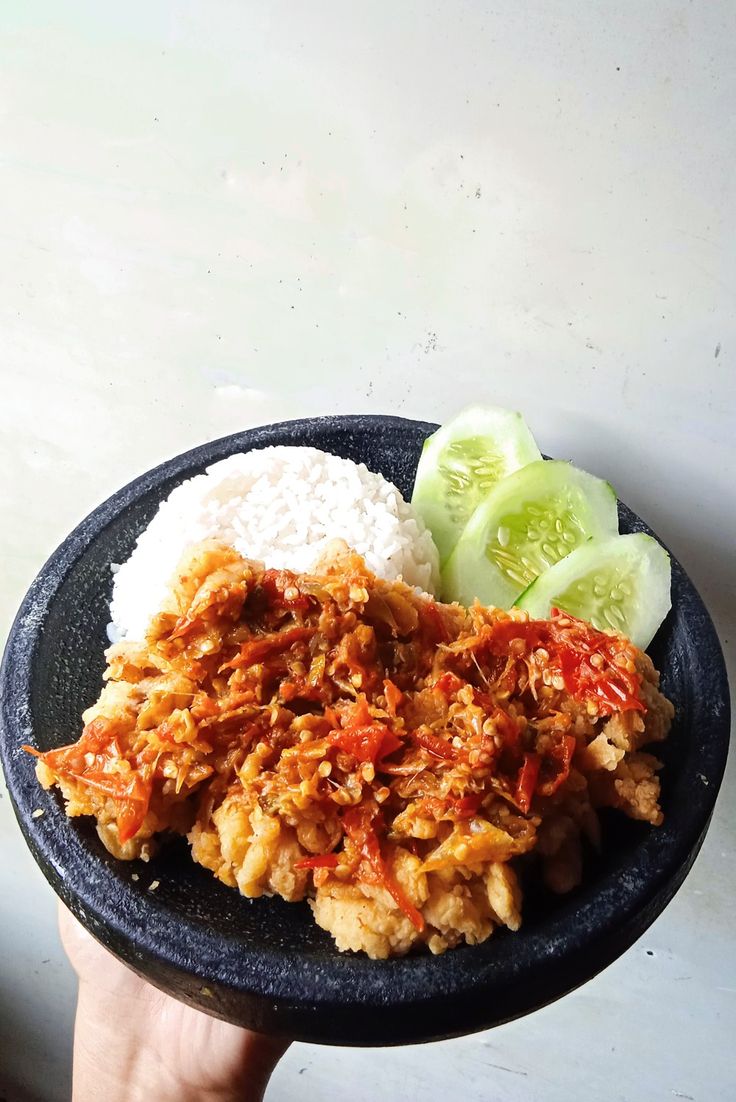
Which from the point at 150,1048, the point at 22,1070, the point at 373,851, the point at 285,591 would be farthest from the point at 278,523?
the point at 22,1070

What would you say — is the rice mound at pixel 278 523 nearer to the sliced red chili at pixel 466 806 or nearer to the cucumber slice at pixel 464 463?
the cucumber slice at pixel 464 463

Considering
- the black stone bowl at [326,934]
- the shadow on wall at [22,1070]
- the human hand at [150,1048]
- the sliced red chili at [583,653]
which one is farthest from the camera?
the shadow on wall at [22,1070]

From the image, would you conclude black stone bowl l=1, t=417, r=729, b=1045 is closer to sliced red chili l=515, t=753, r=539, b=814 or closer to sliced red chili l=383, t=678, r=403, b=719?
sliced red chili l=515, t=753, r=539, b=814

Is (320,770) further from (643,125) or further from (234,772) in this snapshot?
(643,125)

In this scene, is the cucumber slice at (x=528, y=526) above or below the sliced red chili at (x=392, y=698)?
above

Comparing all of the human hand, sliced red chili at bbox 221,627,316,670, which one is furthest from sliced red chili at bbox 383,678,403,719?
the human hand

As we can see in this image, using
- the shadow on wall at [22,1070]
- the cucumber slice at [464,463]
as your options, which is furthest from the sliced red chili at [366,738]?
the shadow on wall at [22,1070]

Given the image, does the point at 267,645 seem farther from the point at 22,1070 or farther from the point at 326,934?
the point at 22,1070
